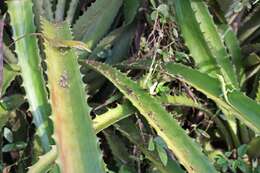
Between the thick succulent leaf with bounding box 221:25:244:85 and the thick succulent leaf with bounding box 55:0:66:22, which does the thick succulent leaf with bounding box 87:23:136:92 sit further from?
the thick succulent leaf with bounding box 221:25:244:85

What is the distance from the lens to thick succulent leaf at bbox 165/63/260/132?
94cm

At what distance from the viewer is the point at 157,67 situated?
1.11 metres

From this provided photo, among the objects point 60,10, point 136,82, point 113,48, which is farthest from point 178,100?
point 60,10

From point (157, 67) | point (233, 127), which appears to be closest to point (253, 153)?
point (233, 127)

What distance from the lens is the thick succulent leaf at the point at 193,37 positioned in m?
1.16

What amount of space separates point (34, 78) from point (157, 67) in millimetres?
275

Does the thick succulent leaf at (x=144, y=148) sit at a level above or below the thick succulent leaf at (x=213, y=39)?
below

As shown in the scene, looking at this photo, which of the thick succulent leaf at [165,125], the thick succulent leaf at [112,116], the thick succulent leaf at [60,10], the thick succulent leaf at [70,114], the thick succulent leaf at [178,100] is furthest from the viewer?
the thick succulent leaf at [60,10]

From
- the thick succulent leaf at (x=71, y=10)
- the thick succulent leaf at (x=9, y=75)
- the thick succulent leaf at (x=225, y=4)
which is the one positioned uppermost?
the thick succulent leaf at (x=71, y=10)

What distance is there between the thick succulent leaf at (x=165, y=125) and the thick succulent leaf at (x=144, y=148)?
0.10m

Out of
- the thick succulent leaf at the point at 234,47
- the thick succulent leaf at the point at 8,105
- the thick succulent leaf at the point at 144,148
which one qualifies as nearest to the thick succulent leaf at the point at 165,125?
the thick succulent leaf at the point at 144,148

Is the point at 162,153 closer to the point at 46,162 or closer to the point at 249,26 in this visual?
the point at 46,162

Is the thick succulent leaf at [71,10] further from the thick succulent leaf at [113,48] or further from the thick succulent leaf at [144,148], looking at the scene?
the thick succulent leaf at [144,148]

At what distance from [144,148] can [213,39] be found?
0.31m
